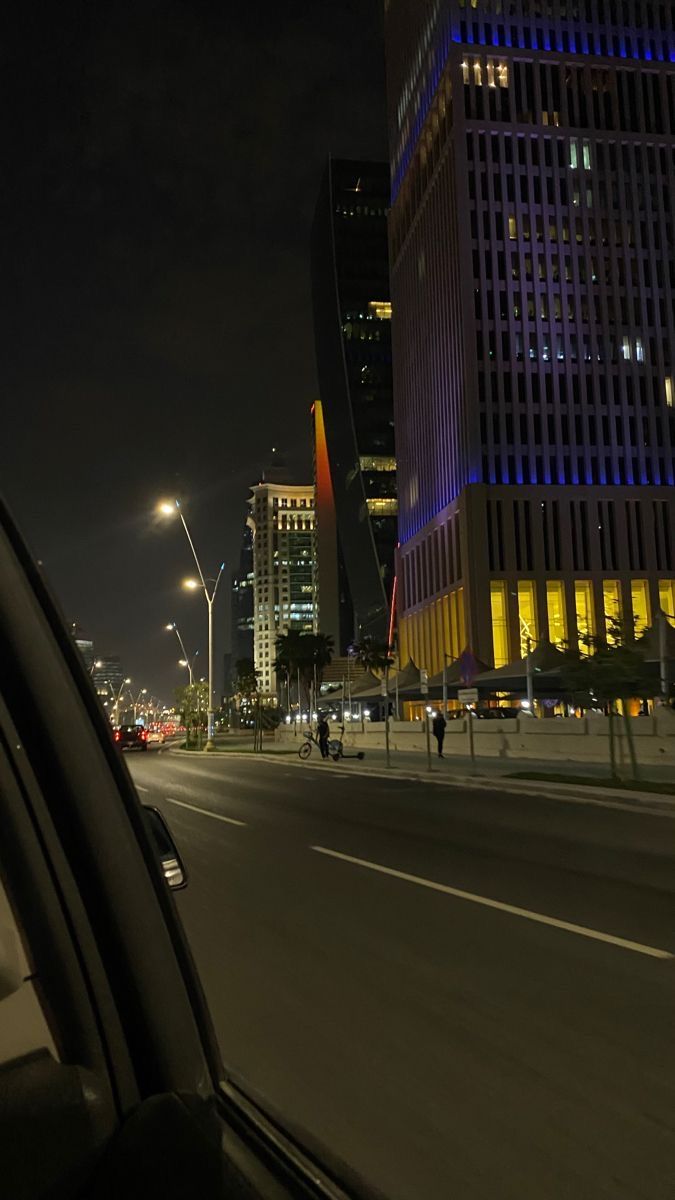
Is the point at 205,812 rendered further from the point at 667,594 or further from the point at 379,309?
the point at 379,309

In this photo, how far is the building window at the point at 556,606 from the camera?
238 feet

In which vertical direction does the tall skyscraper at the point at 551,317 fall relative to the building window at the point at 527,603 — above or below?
above

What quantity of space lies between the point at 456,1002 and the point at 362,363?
128971 millimetres

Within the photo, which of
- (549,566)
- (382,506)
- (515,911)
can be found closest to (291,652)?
(382,506)

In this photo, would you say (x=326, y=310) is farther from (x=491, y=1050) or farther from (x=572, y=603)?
(x=491, y=1050)

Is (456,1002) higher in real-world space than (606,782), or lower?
higher

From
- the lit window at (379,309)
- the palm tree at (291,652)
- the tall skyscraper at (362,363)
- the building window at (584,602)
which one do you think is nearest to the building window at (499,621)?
the building window at (584,602)

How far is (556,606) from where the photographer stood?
7319 centimetres

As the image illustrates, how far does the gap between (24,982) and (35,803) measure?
0.96 feet

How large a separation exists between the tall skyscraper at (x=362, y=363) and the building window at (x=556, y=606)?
50951 mm

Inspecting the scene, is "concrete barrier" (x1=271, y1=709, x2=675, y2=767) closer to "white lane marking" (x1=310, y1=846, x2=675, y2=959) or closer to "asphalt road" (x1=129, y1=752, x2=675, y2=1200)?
"asphalt road" (x1=129, y1=752, x2=675, y2=1200)

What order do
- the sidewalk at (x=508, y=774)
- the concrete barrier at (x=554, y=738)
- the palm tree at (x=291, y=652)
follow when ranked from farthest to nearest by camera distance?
1. the palm tree at (x=291, y=652)
2. the concrete barrier at (x=554, y=738)
3. the sidewalk at (x=508, y=774)

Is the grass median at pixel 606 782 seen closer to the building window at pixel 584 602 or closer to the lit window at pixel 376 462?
the building window at pixel 584 602

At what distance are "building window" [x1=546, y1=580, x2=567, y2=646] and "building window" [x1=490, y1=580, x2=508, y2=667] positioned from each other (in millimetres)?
3650
